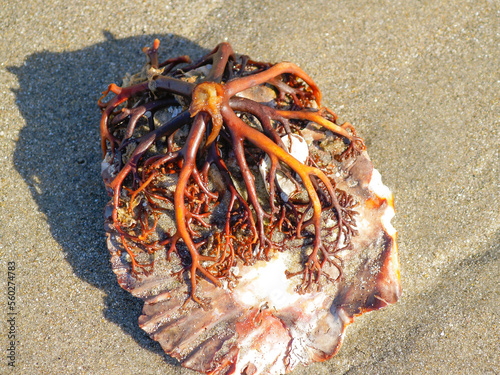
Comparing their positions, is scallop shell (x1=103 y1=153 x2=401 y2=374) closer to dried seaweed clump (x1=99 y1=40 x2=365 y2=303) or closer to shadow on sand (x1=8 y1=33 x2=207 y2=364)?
dried seaweed clump (x1=99 y1=40 x2=365 y2=303)

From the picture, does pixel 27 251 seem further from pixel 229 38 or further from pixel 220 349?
pixel 229 38

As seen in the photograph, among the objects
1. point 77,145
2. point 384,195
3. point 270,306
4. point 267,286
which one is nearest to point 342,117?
point 384,195

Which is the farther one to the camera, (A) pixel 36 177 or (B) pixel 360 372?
(A) pixel 36 177

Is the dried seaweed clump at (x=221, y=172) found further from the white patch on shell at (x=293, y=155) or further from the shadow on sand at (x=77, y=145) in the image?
the shadow on sand at (x=77, y=145)

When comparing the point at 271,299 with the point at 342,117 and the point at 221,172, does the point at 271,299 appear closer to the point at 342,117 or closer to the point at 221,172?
the point at 221,172

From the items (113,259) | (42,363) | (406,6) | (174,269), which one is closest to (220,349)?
(174,269)
